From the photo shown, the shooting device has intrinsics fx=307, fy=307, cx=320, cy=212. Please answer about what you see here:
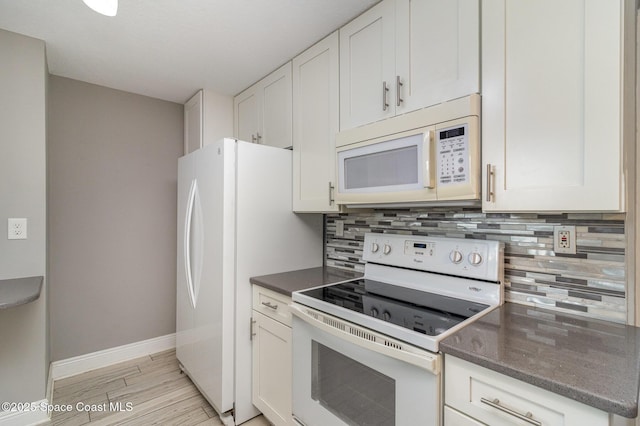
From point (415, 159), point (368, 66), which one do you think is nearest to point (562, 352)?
point (415, 159)

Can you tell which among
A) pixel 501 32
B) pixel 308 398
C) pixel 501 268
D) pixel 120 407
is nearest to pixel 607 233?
pixel 501 268

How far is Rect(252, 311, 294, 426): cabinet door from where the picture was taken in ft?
5.43

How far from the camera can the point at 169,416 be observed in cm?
194

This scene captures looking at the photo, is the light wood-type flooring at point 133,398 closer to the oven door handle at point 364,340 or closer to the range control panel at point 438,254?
the oven door handle at point 364,340

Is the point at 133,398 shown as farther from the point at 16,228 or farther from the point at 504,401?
the point at 504,401

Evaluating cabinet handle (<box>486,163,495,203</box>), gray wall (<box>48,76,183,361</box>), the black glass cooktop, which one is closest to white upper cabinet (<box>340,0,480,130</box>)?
cabinet handle (<box>486,163,495,203</box>)

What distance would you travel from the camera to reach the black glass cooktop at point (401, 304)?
1152 mm

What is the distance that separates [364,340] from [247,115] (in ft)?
6.88

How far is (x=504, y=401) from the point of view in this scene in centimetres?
86

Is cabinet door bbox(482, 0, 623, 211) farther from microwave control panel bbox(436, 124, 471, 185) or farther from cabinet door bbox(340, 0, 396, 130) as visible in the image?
cabinet door bbox(340, 0, 396, 130)

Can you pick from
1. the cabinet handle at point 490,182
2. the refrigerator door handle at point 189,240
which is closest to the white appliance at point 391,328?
the cabinet handle at point 490,182

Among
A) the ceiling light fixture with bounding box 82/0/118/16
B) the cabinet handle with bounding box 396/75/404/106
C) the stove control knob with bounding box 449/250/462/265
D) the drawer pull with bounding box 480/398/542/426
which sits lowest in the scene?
the drawer pull with bounding box 480/398/542/426

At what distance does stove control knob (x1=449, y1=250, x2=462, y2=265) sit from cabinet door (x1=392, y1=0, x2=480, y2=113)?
69 centimetres

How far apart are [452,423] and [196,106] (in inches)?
111
